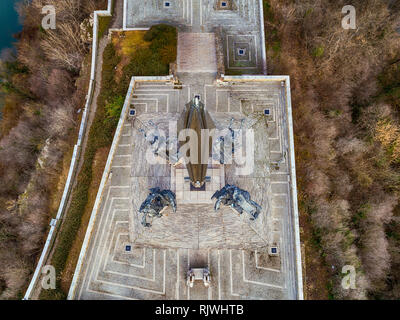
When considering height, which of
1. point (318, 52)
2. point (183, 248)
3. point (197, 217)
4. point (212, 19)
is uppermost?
point (212, 19)

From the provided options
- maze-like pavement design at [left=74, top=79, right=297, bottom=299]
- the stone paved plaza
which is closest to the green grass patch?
the stone paved plaza

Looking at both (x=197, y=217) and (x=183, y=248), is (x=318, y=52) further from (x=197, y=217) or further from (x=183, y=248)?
(x=183, y=248)

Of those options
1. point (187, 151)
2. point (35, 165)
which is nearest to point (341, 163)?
point (187, 151)

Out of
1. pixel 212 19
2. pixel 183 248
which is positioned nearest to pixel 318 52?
pixel 212 19
